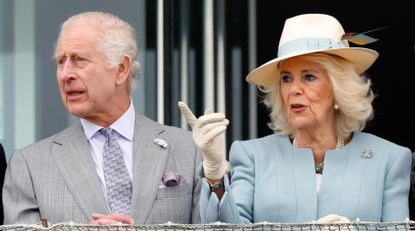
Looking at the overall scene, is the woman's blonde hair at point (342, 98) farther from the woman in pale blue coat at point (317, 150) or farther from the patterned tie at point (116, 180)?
the patterned tie at point (116, 180)

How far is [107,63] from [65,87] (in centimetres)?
20

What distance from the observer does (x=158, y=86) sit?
7.75 m

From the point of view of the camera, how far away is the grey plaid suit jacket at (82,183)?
5691 millimetres

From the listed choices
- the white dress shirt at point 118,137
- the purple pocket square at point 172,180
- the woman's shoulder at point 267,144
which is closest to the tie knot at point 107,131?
the white dress shirt at point 118,137

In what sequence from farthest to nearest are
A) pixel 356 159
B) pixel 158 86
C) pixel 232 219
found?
pixel 158 86, pixel 356 159, pixel 232 219

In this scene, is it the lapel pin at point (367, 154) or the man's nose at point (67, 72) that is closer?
the lapel pin at point (367, 154)

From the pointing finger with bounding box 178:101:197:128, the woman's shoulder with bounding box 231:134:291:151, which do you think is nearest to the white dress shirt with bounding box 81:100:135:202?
the woman's shoulder with bounding box 231:134:291:151

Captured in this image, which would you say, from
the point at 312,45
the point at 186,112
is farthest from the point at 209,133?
the point at 312,45

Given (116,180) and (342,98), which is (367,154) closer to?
(342,98)

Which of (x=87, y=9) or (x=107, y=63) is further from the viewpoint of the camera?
(x=87, y=9)

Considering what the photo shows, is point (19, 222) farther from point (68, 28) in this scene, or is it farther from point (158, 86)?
point (158, 86)

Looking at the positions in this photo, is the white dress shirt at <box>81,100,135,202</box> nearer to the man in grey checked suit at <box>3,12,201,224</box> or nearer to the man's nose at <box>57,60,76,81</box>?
the man in grey checked suit at <box>3,12,201,224</box>

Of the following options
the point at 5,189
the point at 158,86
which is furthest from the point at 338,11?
the point at 5,189

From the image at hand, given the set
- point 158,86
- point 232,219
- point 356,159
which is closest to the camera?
point 232,219
